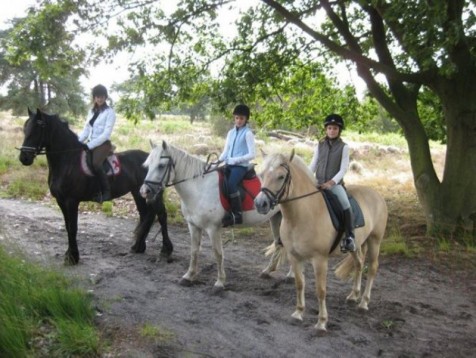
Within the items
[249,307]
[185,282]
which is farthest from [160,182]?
[249,307]

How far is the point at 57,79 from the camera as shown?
67.8 ft

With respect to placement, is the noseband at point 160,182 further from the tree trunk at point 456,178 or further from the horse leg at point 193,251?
the tree trunk at point 456,178

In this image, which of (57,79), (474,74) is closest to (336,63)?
(474,74)

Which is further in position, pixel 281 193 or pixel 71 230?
pixel 71 230

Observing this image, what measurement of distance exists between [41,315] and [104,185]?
309 cm

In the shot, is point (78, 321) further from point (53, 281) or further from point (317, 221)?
point (317, 221)

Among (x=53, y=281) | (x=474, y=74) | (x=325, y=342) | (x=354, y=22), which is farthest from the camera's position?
(x=354, y=22)

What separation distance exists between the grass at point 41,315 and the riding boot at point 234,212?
222 cm

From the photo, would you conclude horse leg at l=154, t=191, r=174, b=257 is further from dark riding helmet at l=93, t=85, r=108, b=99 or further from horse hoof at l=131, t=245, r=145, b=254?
dark riding helmet at l=93, t=85, r=108, b=99


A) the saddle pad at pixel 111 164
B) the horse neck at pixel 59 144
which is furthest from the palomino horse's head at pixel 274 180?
the horse neck at pixel 59 144

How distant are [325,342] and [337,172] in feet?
6.62

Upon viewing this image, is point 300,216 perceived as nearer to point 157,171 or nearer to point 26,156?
point 157,171

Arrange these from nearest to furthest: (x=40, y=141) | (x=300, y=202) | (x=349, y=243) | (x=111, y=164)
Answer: (x=300, y=202) < (x=349, y=243) < (x=40, y=141) < (x=111, y=164)

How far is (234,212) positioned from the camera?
6.02 meters
